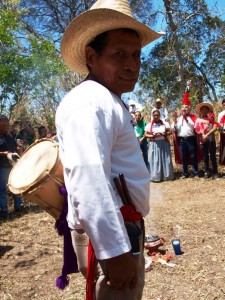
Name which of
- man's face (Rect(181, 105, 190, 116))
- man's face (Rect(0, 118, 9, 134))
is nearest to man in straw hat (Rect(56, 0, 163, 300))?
man's face (Rect(0, 118, 9, 134))

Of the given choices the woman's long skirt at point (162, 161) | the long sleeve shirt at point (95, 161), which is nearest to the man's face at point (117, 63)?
the long sleeve shirt at point (95, 161)

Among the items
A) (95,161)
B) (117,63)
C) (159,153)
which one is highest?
(117,63)

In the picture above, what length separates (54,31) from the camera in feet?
67.4

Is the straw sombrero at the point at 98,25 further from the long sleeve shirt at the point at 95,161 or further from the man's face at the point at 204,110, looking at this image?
the man's face at the point at 204,110

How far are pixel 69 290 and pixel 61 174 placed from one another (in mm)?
1814

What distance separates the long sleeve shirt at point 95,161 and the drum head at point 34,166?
0.44m

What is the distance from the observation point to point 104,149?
1431mm

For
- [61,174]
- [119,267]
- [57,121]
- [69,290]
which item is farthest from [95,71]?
[69,290]

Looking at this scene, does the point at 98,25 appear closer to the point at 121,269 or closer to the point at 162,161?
the point at 121,269

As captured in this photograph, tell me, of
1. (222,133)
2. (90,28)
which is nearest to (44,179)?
(90,28)

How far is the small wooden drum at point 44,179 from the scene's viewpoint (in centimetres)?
189

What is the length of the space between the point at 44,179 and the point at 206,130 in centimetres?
682

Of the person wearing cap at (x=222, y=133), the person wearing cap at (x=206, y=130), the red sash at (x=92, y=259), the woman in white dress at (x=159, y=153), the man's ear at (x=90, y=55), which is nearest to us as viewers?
the red sash at (x=92, y=259)

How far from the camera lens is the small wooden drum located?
1.89 metres
